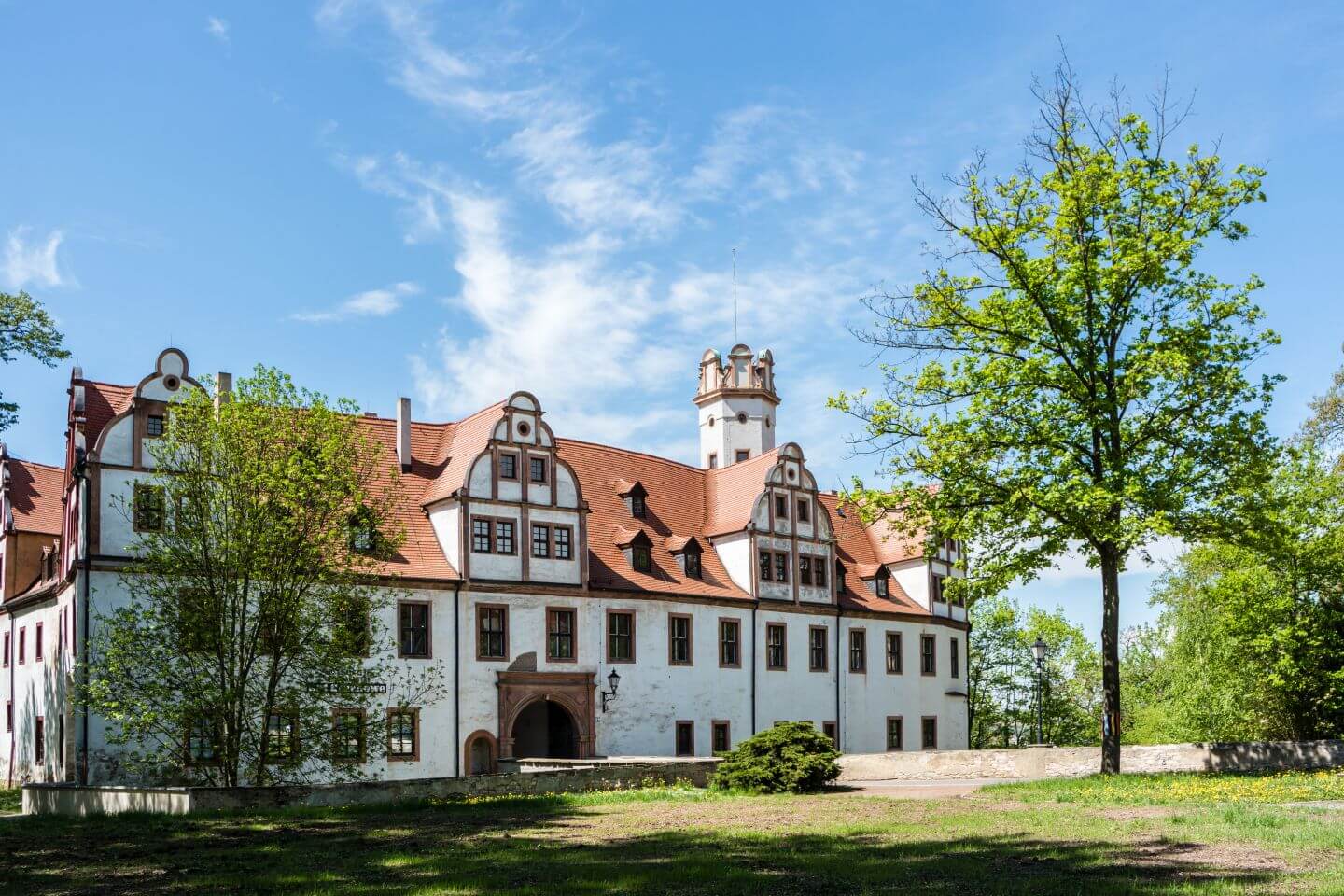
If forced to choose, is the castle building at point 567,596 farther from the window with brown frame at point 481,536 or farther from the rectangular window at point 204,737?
the rectangular window at point 204,737

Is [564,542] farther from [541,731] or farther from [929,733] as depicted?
[929,733]

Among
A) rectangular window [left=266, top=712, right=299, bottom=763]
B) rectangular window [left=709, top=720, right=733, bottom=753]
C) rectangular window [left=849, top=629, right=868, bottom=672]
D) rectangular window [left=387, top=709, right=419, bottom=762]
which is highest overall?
rectangular window [left=849, top=629, right=868, bottom=672]

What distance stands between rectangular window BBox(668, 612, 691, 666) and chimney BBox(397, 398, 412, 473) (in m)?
9.95

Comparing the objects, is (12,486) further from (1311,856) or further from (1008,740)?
(1008,740)

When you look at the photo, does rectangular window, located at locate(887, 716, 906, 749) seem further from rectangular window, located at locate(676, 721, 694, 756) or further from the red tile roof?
the red tile roof

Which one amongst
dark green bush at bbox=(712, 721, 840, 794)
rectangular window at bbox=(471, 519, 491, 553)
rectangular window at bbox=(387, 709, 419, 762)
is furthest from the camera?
rectangular window at bbox=(471, 519, 491, 553)

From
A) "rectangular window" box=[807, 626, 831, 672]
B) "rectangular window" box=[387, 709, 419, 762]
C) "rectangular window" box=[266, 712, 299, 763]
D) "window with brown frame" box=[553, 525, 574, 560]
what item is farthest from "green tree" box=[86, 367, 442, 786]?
"rectangular window" box=[807, 626, 831, 672]

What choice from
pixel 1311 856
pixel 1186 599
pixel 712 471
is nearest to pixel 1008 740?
pixel 1186 599

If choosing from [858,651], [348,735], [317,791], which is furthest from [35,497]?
[858,651]

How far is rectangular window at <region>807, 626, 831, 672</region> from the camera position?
154 feet

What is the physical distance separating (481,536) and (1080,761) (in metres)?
18.3

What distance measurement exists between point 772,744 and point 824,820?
7989 millimetres

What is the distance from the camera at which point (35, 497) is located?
151 ft

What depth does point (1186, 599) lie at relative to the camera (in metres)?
49.2
